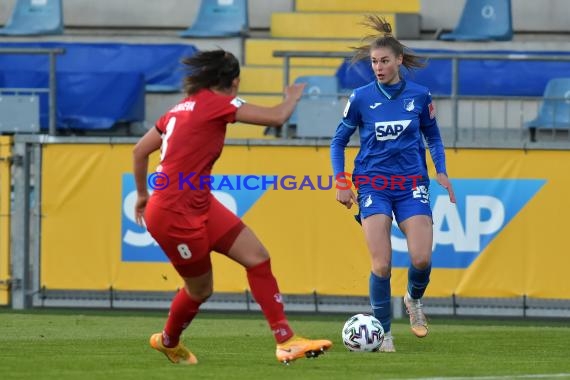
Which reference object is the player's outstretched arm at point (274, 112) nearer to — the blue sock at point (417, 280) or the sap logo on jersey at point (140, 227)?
the blue sock at point (417, 280)

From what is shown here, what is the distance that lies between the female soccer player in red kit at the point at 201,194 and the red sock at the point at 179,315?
0.16 meters

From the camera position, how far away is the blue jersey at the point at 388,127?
10.1 metres

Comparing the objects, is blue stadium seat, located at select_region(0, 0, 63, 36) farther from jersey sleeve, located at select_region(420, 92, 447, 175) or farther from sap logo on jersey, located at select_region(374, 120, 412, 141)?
sap logo on jersey, located at select_region(374, 120, 412, 141)

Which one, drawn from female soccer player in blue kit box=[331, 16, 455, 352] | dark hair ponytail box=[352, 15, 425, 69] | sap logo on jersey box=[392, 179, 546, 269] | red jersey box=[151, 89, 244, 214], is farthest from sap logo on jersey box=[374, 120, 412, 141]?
sap logo on jersey box=[392, 179, 546, 269]

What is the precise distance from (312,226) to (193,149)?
5949 mm

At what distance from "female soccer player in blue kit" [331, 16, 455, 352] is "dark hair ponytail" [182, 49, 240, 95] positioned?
190 centimetres

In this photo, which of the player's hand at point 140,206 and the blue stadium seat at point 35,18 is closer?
the player's hand at point 140,206

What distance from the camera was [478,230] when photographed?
1375cm

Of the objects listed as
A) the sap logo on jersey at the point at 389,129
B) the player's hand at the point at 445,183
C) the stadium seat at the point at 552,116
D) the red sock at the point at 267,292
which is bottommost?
the red sock at the point at 267,292

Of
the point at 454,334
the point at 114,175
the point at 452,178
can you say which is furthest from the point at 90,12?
the point at 454,334

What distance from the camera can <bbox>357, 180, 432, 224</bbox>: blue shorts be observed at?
10.0 m

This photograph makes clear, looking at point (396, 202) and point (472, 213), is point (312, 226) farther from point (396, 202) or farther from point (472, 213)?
point (396, 202)

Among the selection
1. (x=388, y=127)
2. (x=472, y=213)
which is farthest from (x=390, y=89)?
(x=472, y=213)

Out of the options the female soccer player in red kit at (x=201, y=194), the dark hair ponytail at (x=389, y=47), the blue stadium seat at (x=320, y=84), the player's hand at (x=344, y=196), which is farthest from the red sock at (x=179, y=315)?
the blue stadium seat at (x=320, y=84)
